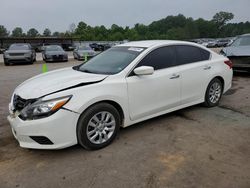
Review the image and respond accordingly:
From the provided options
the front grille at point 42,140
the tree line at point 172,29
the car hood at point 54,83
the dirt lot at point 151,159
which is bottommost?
the dirt lot at point 151,159

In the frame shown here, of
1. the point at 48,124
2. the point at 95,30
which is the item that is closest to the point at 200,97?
the point at 48,124

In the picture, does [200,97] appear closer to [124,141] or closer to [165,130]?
[165,130]

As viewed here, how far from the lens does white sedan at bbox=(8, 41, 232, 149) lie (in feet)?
11.4

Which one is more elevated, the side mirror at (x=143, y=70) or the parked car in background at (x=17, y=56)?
the side mirror at (x=143, y=70)

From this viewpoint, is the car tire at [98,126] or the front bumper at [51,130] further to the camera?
the car tire at [98,126]

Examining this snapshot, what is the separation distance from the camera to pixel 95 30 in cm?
8669

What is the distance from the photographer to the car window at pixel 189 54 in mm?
4980

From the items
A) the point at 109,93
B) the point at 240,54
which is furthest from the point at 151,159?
the point at 240,54

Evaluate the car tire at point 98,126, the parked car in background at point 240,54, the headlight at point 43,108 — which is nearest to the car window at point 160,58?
the car tire at point 98,126

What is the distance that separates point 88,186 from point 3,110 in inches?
149

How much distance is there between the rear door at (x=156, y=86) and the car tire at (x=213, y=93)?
1039 mm

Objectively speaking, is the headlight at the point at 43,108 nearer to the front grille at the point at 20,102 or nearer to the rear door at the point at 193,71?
the front grille at the point at 20,102

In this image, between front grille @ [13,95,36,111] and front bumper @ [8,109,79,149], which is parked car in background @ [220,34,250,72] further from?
front grille @ [13,95,36,111]

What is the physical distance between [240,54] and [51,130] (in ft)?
25.5
